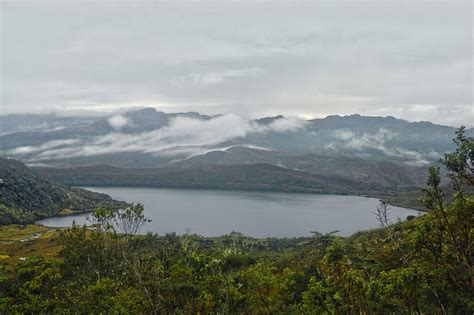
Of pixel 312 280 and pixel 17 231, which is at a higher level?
pixel 312 280

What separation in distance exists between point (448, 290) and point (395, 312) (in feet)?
16.5

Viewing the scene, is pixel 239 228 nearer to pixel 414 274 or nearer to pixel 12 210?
pixel 12 210

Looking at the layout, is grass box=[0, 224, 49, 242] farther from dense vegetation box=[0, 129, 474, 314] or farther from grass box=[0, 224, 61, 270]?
dense vegetation box=[0, 129, 474, 314]

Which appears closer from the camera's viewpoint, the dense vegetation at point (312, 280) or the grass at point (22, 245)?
the dense vegetation at point (312, 280)

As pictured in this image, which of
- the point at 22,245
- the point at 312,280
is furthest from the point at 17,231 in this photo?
the point at 312,280

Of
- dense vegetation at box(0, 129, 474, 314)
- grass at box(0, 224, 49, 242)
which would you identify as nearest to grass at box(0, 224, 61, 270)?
grass at box(0, 224, 49, 242)

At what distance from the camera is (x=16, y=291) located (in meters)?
35.5

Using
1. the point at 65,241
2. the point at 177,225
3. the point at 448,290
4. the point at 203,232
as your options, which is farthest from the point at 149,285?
the point at 177,225

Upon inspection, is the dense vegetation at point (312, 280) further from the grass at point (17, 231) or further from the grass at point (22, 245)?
the grass at point (17, 231)

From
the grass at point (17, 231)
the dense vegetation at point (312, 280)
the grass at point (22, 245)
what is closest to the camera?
the dense vegetation at point (312, 280)

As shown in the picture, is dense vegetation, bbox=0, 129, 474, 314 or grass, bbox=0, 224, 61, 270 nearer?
dense vegetation, bbox=0, 129, 474, 314

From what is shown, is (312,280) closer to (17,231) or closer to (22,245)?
(22,245)

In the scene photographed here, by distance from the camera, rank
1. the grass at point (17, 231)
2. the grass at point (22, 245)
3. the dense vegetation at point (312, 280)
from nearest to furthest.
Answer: the dense vegetation at point (312, 280) < the grass at point (22, 245) < the grass at point (17, 231)

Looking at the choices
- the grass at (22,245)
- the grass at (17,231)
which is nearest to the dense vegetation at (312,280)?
the grass at (22,245)
